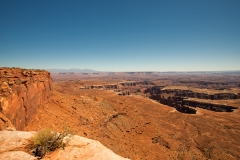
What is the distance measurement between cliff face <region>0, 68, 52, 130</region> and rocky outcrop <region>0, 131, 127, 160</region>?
4.09m

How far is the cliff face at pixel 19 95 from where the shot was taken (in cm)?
1299

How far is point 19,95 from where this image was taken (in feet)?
49.5

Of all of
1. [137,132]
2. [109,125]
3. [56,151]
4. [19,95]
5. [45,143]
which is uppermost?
[19,95]

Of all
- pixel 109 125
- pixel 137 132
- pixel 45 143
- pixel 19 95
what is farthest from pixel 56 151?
pixel 137 132

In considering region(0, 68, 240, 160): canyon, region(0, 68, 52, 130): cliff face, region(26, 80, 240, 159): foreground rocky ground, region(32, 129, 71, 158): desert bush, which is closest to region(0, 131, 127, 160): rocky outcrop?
region(32, 129, 71, 158): desert bush

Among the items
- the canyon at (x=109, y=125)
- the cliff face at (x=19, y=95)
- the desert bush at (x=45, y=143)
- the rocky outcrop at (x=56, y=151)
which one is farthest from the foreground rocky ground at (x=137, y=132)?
the desert bush at (x=45, y=143)

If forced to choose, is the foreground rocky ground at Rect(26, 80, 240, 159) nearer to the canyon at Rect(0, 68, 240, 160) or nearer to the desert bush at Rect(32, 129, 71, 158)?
the canyon at Rect(0, 68, 240, 160)

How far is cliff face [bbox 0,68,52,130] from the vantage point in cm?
1299

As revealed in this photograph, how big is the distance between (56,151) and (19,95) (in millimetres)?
A: 11215

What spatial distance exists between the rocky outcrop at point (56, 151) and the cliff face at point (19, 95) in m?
4.09

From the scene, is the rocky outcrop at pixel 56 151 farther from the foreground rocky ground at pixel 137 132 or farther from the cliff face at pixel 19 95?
the foreground rocky ground at pixel 137 132

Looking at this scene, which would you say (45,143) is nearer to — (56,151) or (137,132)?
(56,151)

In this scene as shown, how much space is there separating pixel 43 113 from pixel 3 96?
8.34 m

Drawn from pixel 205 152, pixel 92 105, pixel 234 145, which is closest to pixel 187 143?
pixel 205 152
